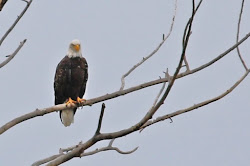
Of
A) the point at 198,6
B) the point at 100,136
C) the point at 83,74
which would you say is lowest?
the point at 100,136

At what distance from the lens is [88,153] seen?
4.02m

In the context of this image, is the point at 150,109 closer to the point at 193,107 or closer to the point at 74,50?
the point at 193,107

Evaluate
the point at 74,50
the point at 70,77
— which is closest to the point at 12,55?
the point at 70,77

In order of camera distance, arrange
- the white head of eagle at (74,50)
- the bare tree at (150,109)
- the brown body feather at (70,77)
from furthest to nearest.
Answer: the white head of eagle at (74,50) < the brown body feather at (70,77) < the bare tree at (150,109)

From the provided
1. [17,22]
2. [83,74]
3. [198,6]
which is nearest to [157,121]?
[198,6]

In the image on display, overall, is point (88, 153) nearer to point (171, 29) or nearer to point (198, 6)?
point (171, 29)

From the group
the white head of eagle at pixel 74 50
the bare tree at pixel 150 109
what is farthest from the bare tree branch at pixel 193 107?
the white head of eagle at pixel 74 50

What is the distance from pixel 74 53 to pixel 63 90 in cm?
58

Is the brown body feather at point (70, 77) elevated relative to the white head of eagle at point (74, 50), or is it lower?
lower

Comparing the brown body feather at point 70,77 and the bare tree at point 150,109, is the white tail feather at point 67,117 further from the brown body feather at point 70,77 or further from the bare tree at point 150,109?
the bare tree at point 150,109

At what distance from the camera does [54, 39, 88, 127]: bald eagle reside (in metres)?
7.51

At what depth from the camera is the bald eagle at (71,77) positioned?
751cm

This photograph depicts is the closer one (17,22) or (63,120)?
(17,22)

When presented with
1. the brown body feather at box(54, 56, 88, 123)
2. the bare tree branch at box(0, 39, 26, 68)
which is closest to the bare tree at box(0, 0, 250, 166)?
the bare tree branch at box(0, 39, 26, 68)
